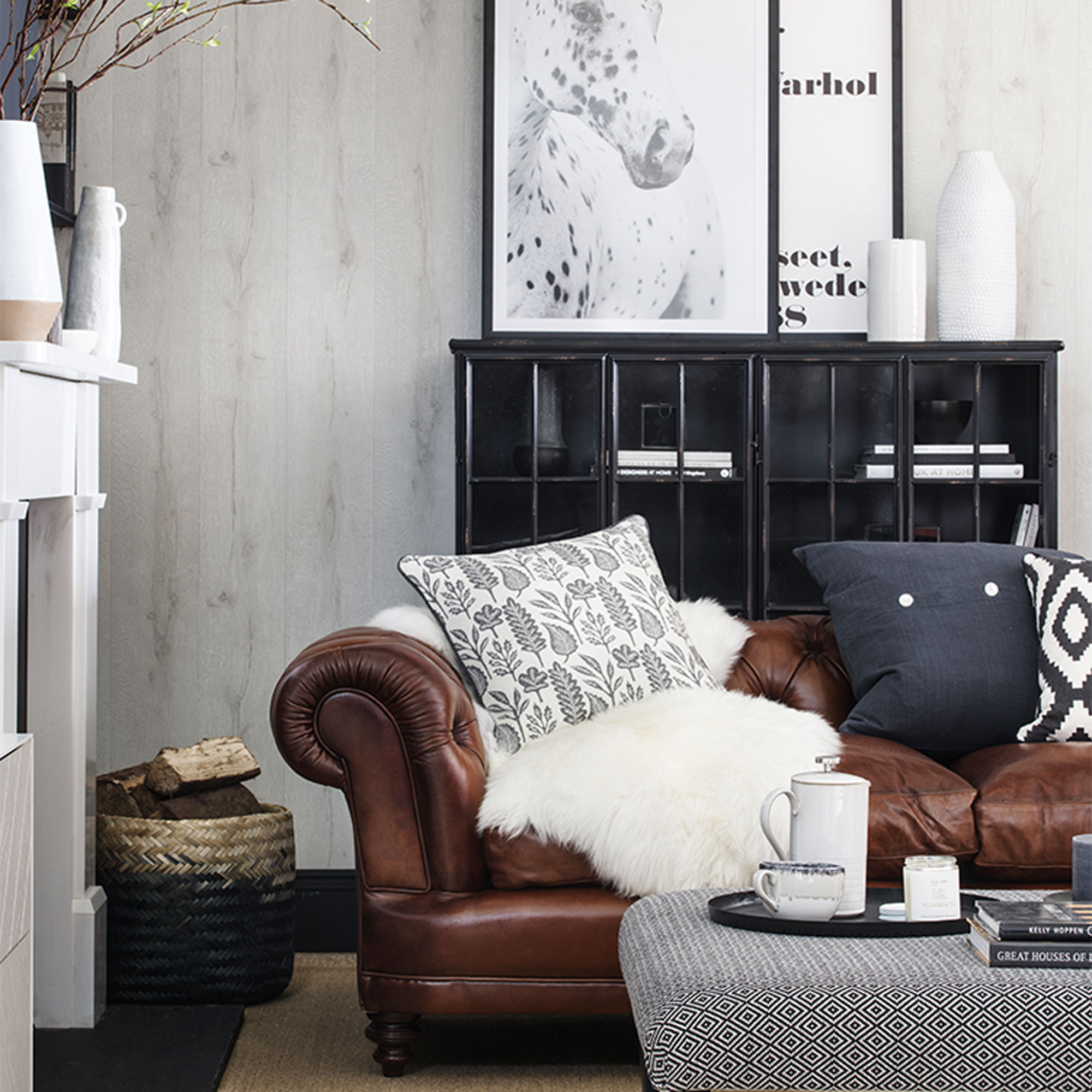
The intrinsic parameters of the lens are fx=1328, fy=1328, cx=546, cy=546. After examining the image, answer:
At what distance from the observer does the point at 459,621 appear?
2.62 metres

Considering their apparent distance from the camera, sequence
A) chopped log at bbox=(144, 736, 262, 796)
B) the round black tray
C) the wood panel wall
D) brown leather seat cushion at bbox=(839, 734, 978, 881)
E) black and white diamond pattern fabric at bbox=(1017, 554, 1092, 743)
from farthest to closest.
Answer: the wood panel wall, chopped log at bbox=(144, 736, 262, 796), black and white diamond pattern fabric at bbox=(1017, 554, 1092, 743), brown leather seat cushion at bbox=(839, 734, 978, 881), the round black tray

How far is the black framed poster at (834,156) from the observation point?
3666 mm


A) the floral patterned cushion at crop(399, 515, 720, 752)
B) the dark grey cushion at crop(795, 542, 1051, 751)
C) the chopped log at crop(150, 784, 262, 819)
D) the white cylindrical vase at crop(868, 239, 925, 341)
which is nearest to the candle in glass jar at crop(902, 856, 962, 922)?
the floral patterned cushion at crop(399, 515, 720, 752)

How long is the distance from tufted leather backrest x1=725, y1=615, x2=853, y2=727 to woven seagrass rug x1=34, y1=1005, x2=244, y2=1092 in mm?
1320

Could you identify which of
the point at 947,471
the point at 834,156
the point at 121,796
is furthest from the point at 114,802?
the point at 834,156

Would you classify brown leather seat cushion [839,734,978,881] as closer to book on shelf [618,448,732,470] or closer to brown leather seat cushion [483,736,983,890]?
brown leather seat cushion [483,736,983,890]

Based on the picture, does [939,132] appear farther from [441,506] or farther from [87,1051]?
[87,1051]

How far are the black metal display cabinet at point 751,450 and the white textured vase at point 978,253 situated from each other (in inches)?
4.5

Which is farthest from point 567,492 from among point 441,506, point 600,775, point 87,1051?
point 87,1051

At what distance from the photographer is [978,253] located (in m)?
3.45

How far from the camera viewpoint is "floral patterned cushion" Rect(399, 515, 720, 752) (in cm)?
259

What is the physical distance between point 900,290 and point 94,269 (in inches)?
78.6

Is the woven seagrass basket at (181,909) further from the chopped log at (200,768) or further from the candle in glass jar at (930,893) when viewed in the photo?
the candle in glass jar at (930,893)

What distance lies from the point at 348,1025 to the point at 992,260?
2446mm
